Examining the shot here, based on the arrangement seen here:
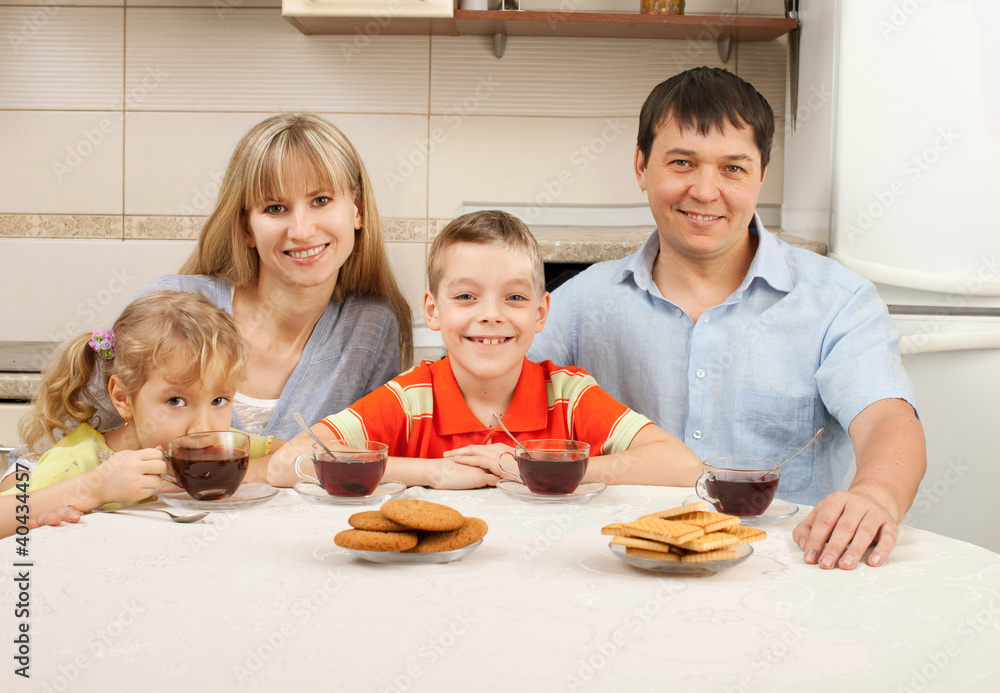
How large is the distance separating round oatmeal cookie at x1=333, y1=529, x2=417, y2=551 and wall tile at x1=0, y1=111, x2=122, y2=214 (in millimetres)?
2306

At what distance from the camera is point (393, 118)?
2727 mm

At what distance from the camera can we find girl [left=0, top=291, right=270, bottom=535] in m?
1.24

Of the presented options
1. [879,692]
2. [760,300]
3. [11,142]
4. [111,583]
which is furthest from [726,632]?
[11,142]

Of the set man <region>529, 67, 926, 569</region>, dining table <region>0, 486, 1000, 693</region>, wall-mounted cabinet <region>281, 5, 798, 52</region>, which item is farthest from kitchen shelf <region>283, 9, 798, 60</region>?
dining table <region>0, 486, 1000, 693</region>

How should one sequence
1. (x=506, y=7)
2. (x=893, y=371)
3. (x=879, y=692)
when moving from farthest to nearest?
(x=506, y=7) → (x=893, y=371) → (x=879, y=692)

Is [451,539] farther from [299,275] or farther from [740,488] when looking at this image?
[299,275]

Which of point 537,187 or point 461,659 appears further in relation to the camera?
point 537,187

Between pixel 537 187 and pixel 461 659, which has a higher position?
pixel 537 187

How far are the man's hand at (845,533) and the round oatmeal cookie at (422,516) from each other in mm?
354

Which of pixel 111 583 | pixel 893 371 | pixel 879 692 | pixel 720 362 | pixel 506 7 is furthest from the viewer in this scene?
pixel 506 7

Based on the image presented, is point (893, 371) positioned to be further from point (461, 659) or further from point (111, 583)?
point (111, 583)

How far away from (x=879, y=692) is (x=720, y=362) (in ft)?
3.64

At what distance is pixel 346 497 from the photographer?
3.47ft

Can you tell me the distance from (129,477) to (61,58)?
2.21 m
